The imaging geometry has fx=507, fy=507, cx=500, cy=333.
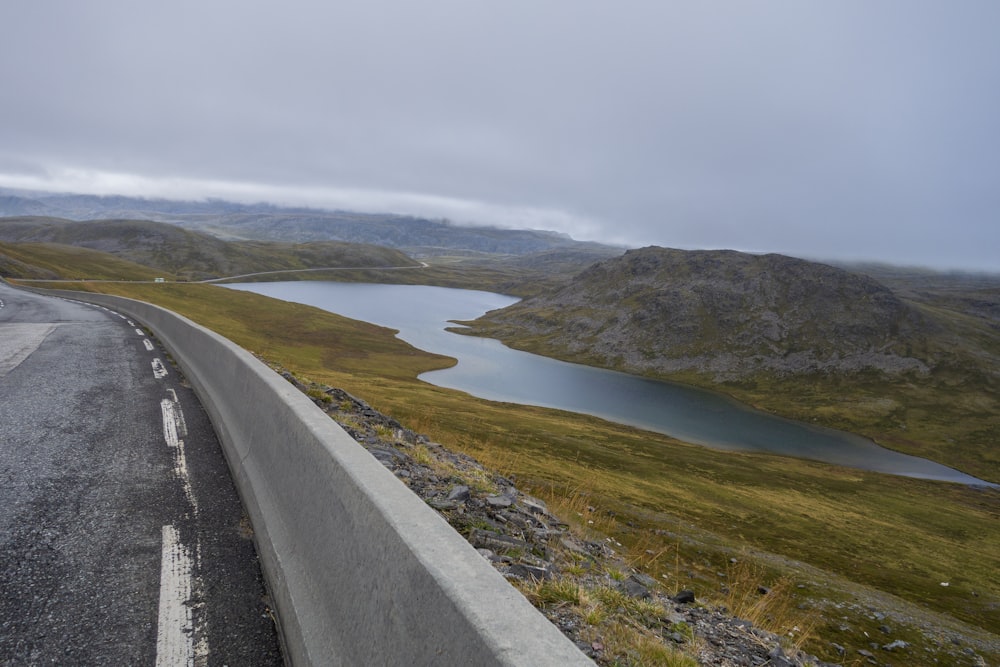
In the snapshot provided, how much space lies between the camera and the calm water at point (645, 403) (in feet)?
234

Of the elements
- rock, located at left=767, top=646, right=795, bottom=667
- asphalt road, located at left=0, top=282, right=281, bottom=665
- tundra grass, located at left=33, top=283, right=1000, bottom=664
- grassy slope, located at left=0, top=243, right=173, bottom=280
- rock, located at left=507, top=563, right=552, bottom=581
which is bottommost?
tundra grass, located at left=33, top=283, right=1000, bottom=664

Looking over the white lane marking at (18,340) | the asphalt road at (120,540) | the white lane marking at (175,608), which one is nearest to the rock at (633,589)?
the asphalt road at (120,540)

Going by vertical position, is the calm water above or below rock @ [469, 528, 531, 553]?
below

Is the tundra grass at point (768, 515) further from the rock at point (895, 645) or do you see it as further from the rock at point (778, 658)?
the rock at point (778, 658)

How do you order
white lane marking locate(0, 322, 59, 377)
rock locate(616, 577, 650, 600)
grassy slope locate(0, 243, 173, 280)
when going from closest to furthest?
rock locate(616, 577, 650, 600), white lane marking locate(0, 322, 59, 377), grassy slope locate(0, 243, 173, 280)

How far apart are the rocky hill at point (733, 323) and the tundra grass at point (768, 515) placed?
2353 inches

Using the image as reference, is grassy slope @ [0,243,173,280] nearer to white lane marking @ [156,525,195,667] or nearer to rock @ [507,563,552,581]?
white lane marking @ [156,525,195,667]

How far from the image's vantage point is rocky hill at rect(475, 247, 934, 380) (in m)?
120

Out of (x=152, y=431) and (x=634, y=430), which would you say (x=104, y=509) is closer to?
(x=152, y=431)

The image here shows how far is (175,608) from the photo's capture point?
4441 millimetres

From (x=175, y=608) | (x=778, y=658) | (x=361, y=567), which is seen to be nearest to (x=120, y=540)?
(x=175, y=608)

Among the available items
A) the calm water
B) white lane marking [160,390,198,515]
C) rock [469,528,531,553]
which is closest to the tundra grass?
rock [469,528,531,553]

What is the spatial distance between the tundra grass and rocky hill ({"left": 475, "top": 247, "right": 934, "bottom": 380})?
5978 centimetres

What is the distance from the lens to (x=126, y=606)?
440 cm
